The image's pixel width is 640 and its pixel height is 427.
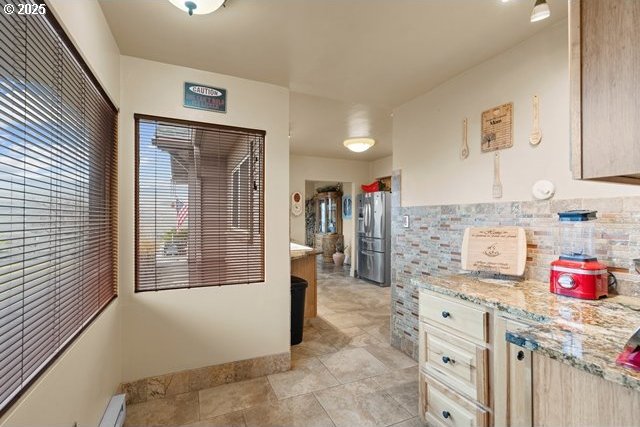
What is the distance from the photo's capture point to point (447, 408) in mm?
1677

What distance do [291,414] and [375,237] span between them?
419 cm

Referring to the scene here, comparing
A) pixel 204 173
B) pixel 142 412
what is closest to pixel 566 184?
pixel 204 173

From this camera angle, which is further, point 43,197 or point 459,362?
point 459,362

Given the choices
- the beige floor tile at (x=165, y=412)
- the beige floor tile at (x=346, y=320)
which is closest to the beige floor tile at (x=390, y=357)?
the beige floor tile at (x=346, y=320)

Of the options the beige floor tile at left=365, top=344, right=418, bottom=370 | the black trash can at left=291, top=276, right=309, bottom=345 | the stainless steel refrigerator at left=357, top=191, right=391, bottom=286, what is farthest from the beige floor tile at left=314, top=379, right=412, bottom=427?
the stainless steel refrigerator at left=357, top=191, right=391, bottom=286

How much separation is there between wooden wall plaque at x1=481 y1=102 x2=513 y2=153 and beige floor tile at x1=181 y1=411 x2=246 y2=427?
2.48 metres

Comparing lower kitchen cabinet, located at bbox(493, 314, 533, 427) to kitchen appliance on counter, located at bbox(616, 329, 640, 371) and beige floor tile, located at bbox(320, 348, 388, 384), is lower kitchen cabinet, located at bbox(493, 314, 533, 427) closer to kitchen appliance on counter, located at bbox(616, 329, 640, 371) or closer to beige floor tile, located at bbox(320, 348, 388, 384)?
kitchen appliance on counter, located at bbox(616, 329, 640, 371)

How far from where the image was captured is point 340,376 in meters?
2.49

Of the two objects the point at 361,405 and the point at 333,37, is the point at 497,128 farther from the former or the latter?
the point at 361,405

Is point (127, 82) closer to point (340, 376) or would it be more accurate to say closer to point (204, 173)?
point (204, 173)

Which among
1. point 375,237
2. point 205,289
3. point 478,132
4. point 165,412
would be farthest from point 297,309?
point 375,237

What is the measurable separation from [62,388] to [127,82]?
6.19 ft

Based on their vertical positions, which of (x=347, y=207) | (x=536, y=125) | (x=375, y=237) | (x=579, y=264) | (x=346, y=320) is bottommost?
(x=346, y=320)

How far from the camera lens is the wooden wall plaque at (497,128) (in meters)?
2.01
